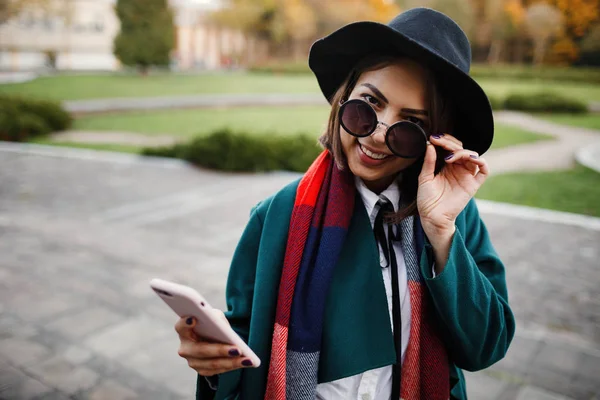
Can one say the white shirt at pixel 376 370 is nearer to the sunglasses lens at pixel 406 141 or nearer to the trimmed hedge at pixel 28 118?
the sunglasses lens at pixel 406 141

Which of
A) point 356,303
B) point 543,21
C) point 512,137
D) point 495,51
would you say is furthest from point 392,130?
point 495,51

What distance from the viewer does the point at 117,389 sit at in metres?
2.91

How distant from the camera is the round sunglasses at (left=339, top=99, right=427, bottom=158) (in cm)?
135

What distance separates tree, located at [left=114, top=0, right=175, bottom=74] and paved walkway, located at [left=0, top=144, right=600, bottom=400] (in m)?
25.5

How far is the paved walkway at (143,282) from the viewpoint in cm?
306

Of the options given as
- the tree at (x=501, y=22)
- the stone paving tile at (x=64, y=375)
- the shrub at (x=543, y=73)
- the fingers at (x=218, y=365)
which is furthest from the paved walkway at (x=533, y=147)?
the tree at (x=501, y=22)

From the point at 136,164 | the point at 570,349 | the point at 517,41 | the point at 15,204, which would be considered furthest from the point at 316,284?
the point at 517,41

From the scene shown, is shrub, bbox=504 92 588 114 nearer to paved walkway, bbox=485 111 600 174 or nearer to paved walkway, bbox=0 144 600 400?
paved walkway, bbox=485 111 600 174

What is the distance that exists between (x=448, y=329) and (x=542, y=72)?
34831 millimetres

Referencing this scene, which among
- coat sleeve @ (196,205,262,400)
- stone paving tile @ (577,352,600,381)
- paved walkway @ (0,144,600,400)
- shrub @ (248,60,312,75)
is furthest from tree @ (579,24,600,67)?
coat sleeve @ (196,205,262,400)

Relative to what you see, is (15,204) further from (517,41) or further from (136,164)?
(517,41)

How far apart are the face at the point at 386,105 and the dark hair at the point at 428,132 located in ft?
0.07

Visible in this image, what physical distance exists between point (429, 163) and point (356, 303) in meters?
0.48

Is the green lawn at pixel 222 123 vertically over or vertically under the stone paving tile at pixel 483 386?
over
